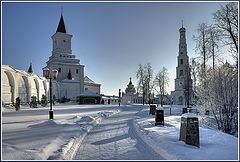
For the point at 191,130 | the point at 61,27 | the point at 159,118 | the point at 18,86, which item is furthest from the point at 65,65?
the point at 191,130

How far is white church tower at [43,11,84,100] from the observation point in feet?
235

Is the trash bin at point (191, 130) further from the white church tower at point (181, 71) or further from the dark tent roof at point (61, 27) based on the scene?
the dark tent roof at point (61, 27)

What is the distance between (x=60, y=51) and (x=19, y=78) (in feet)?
112

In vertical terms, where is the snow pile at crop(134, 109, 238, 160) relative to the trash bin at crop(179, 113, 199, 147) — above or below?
below

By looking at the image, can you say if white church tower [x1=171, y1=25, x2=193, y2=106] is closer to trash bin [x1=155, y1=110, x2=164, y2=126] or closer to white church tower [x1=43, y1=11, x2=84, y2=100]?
white church tower [x1=43, y1=11, x2=84, y2=100]

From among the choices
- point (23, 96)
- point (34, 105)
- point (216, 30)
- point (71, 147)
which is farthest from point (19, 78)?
point (71, 147)

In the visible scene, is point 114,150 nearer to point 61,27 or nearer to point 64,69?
point 64,69

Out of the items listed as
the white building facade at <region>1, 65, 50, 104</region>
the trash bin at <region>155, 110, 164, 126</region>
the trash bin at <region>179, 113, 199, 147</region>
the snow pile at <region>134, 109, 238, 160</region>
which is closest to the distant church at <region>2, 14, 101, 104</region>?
the white building facade at <region>1, 65, 50, 104</region>

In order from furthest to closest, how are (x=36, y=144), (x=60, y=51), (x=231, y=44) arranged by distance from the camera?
1. (x=60, y=51)
2. (x=231, y=44)
3. (x=36, y=144)

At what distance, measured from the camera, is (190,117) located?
9.10m

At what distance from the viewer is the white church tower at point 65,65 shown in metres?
71.7

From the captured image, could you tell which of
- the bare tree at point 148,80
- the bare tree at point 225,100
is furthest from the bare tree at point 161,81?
the bare tree at point 225,100

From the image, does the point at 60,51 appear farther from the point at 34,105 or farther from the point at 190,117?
the point at 190,117

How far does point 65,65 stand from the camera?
7488 centimetres
